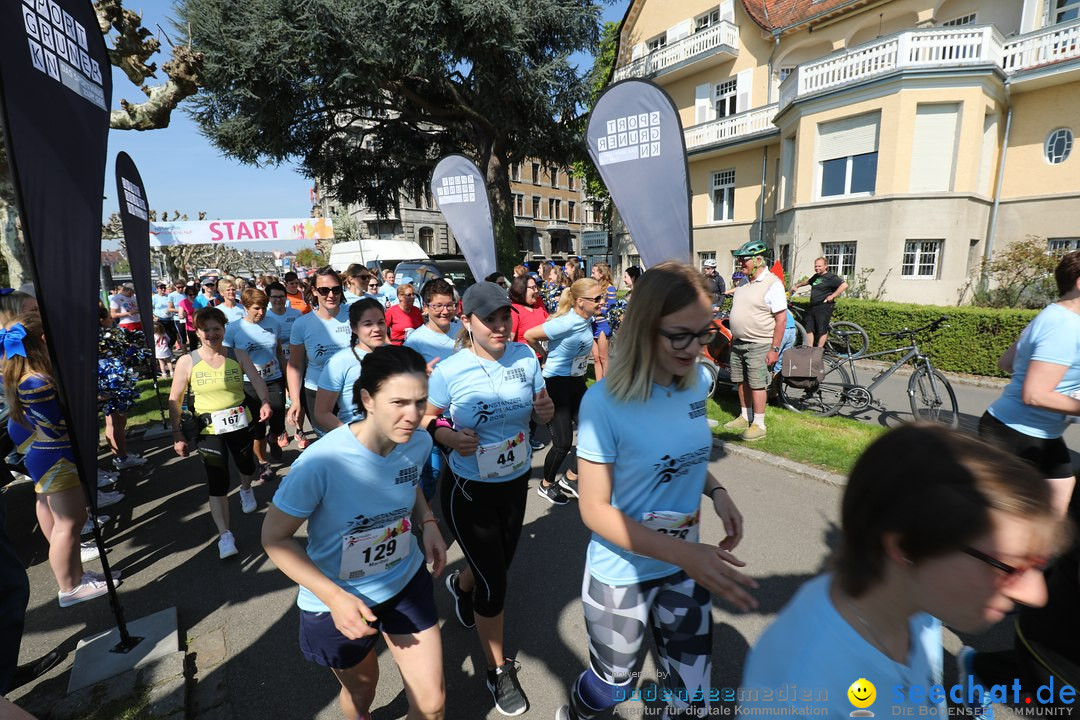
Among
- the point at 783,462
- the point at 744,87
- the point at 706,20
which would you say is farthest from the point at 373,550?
the point at 706,20

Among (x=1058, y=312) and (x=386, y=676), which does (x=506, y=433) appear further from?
(x=1058, y=312)

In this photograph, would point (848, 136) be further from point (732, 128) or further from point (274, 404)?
point (274, 404)

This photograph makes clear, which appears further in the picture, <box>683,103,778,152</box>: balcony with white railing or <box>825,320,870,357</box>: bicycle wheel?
<box>683,103,778,152</box>: balcony with white railing

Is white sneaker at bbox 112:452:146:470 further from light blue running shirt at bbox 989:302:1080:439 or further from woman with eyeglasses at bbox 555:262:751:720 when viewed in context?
light blue running shirt at bbox 989:302:1080:439

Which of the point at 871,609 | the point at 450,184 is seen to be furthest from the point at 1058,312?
the point at 450,184

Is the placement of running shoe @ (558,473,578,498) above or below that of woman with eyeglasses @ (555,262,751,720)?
below

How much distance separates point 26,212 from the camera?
230cm

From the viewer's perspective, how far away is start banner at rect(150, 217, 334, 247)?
1773 centimetres

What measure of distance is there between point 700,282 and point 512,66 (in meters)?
16.8

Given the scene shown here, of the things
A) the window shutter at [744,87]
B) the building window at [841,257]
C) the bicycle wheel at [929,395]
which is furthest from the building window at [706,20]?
the bicycle wheel at [929,395]

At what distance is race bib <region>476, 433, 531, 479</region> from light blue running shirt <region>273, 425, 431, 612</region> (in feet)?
1.68

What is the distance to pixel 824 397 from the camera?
718 centimetres

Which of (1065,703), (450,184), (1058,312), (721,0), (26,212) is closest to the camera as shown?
(1065,703)

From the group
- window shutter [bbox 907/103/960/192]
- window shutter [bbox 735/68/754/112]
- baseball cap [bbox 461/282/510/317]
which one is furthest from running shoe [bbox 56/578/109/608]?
window shutter [bbox 735/68/754/112]
